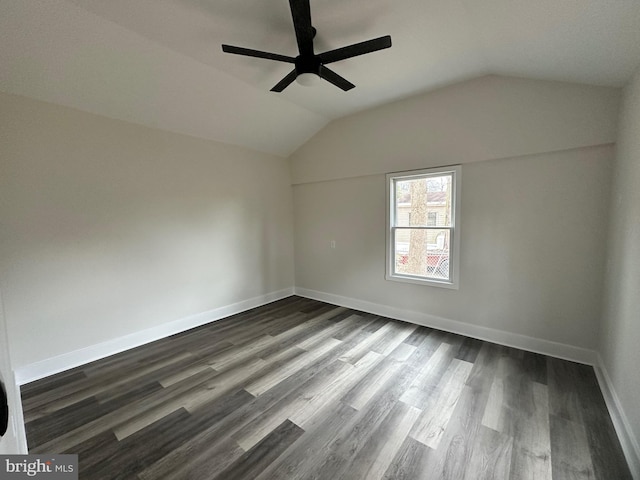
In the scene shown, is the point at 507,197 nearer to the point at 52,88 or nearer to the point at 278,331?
the point at 278,331

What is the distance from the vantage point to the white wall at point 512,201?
246 cm

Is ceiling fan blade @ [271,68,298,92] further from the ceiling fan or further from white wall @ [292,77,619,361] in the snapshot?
white wall @ [292,77,619,361]

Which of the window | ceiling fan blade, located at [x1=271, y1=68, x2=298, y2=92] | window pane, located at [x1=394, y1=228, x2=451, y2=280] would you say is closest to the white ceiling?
ceiling fan blade, located at [x1=271, y1=68, x2=298, y2=92]

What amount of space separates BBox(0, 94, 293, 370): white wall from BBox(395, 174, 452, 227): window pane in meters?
2.39

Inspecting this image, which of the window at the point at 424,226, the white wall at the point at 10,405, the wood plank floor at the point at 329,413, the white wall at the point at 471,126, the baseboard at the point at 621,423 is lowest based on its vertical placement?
the wood plank floor at the point at 329,413

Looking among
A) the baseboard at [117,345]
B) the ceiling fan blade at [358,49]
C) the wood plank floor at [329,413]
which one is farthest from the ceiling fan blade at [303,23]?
the baseboard at [117,345]

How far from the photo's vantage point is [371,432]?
1812 mm

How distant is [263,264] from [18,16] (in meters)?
3.56

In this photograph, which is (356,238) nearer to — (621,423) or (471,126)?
(471,126)

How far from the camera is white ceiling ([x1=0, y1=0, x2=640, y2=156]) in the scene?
5.82 feet

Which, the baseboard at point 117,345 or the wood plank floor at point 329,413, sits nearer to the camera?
the wood plank floor at point 329,413

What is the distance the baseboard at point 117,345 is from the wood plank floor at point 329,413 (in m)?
0.10

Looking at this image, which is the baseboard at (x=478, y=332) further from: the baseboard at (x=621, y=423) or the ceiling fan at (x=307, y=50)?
the ceiling fan at (x=307, y=50)

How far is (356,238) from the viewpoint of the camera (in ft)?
13.6
